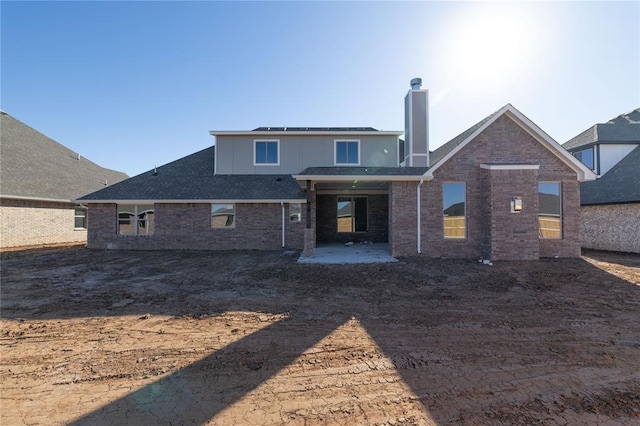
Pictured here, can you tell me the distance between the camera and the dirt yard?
277 centimetres

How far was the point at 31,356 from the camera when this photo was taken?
3.83m

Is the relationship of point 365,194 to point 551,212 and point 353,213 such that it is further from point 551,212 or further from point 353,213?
point 551,212

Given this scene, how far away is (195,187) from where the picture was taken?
574 inches

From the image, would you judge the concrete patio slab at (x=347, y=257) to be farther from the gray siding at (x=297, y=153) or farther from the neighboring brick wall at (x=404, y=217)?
the gray siding at (x=297, y=153)

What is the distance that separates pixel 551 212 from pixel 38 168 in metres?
26.6

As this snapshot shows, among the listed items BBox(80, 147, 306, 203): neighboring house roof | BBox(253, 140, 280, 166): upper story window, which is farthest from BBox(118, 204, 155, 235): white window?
BBox(253, 140, 280, 166): upper story window

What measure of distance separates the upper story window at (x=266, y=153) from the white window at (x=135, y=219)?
5789 millimetres

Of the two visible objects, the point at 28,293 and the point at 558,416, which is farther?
the point at 28,293

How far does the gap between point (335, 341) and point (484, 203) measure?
341 inches

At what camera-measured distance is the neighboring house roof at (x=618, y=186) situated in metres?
13.3

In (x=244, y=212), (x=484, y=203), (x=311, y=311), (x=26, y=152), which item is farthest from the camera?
(x=26, y=152)

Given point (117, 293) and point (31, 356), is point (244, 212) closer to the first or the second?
point (117, 293)

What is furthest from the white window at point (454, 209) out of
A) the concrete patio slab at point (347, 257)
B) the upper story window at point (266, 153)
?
the upper story window at point (266, 153)

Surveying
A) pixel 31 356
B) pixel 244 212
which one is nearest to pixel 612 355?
pixel 31 356
